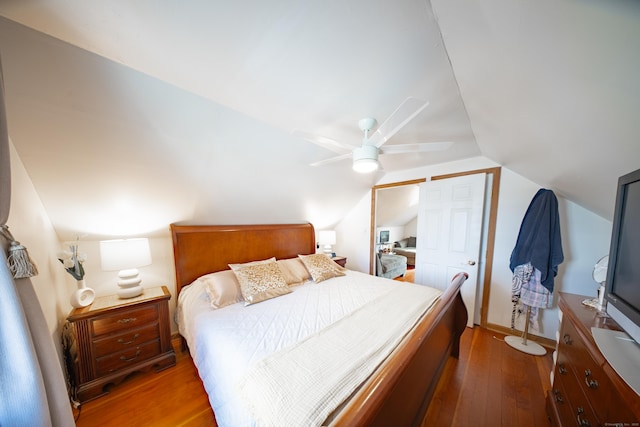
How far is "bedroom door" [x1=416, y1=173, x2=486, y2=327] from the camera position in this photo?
2.55 metres

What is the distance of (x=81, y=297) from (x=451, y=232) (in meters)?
3.97

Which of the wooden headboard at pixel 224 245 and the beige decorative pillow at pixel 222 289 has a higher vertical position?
the wooden headboard at pixel 224 245

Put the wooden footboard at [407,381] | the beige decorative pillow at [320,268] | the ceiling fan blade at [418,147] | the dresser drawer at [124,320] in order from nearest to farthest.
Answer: the wooden footboard at [407,381] → the ceiling fan blade at [418,147] → the dresser drawer at [124,320] → the beige decorative pillow at [320,268]

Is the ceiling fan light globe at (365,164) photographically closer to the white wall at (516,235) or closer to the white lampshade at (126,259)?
the white wall at (516,235)

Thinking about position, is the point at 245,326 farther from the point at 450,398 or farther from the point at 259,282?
the point at 450,398

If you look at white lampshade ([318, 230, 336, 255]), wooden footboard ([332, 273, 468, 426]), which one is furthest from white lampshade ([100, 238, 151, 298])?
white lampshade ([318, 230, 336, 255])

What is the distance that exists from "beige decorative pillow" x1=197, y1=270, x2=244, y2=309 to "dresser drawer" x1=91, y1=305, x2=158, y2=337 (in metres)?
0.48

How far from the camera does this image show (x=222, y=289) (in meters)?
1.90

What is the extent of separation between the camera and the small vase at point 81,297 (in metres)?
1.64

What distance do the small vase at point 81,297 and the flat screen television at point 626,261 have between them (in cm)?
343

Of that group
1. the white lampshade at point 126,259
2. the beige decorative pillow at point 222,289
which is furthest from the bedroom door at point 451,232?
the white lampshade at point 126,259

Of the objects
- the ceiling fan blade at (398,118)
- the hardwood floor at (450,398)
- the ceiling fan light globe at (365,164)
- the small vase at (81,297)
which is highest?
the ceiling fan blade at (398,118)

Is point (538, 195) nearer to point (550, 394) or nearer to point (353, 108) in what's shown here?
point (550, 394)

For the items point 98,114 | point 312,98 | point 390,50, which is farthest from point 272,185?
point 390,50
